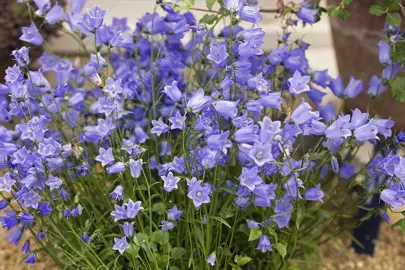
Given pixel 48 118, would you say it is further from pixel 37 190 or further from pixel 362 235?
pixel 362 235

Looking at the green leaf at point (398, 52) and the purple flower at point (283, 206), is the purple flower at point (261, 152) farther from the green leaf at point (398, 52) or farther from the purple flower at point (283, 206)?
the green leaf at point (398, 52)

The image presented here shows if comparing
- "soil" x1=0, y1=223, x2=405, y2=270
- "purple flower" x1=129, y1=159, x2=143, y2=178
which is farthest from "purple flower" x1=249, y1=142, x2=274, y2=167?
"soil" x1=0, y1=223, x2=405, y2=270

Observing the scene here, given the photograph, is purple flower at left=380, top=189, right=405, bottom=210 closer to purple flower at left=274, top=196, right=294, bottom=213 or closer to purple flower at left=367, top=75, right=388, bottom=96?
purple flower at left=274, top=196, right=294, bottom=213

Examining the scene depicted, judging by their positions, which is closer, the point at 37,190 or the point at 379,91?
the point at 37,190

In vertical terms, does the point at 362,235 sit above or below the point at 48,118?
below

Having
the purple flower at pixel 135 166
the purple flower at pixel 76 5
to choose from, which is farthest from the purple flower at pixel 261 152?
the purple flower at pixel 76 5

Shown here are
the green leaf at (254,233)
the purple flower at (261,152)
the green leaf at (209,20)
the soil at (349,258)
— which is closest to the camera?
the purple flower at (261,152)

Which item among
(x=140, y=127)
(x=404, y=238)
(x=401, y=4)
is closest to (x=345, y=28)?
(x=401, y=4)

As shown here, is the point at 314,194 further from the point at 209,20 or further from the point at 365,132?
the point at 209,20
